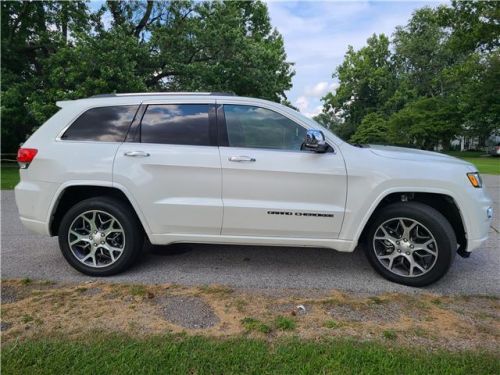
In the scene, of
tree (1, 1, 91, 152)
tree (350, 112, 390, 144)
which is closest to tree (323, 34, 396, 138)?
tree (350, 112, 390, 144)

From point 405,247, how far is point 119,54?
15.2 m

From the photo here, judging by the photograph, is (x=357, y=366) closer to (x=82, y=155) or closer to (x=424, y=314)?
(x=424, y=314)

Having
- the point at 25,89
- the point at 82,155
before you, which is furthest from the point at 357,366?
the point at 25,89

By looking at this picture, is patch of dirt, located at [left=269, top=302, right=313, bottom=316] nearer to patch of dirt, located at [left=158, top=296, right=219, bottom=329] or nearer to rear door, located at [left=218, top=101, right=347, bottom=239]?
patch of dirt, located at [left=158, top=296, right=219, bottom=329]

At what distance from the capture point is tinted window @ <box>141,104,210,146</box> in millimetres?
4125

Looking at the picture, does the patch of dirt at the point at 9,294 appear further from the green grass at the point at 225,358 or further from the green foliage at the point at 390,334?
the green foliage at the point at 390,334

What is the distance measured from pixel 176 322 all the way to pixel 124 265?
1.33 meters

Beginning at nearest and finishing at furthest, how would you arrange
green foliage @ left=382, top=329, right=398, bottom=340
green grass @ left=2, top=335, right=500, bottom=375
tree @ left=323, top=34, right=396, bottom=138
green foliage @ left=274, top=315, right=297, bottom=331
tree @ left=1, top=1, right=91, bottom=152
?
green grass @ left=2, top=335, right=500, bottom=375 < green foliage @ left=382, top=329, right=398, bottom=340 < green foliage @ left=274, top=315, right=297, bottom=331 < tree @ left=1, top=1, right=91, bottom=152 < tree @ left=323, top=34, right=396, bottom=138

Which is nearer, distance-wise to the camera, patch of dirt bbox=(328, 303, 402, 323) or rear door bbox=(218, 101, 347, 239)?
patch of dirt bbox=(328, 303, 402, 323)

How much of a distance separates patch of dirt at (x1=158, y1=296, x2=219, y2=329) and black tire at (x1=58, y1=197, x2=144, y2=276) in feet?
2.77

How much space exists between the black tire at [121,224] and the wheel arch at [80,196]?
0.09 meters

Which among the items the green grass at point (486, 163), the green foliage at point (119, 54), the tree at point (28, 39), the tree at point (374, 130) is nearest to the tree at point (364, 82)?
the tree at point (374, 130)

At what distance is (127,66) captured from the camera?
15797 millimetres

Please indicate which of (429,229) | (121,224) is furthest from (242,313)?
(429,229)
